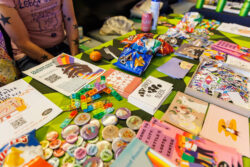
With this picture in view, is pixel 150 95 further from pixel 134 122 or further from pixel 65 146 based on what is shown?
pixel 65 146

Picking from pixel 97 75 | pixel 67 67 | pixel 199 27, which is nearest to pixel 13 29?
pixel 67 67

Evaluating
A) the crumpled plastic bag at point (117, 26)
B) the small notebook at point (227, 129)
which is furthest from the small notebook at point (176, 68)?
the crumpled plastic bag at point (117, 26)

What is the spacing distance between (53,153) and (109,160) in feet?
0.55

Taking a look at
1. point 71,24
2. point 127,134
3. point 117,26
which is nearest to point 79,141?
point 127,134

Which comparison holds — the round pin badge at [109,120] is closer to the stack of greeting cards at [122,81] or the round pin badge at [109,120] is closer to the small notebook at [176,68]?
the stack of greeting cards at [122,81]

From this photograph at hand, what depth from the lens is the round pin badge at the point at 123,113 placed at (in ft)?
1.88

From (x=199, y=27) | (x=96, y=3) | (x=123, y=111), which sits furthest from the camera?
(x=96, y=3)

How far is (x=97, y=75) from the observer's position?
791 millimetres

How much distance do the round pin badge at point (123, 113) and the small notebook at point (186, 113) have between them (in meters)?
0.13

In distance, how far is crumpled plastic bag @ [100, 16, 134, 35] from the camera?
5.93ft

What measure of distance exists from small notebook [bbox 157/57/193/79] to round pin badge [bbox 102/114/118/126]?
15.8 inches

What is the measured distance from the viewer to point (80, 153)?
1.50ft

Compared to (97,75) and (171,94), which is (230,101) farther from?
(97,75)

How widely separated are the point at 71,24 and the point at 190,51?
91 cm
